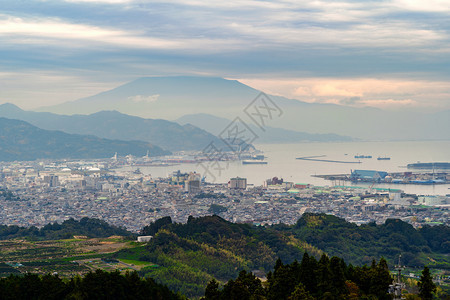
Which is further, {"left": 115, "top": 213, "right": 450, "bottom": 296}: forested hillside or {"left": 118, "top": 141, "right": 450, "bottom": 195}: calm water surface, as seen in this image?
{"left": 118, "top": 141, "right": 450, "bottom": 195}: calm water surface

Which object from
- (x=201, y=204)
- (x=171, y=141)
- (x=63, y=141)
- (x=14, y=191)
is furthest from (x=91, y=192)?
(x=171, y=141)

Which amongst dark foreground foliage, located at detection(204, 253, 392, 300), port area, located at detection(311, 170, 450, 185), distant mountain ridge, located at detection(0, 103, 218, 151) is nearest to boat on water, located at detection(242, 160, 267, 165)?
port area, located at detection(311, 170, 450, 185)

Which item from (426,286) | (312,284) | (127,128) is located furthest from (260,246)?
(127,128)

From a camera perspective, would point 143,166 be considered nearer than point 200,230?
No

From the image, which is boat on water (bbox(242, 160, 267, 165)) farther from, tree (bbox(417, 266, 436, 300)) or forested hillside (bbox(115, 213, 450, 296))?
tree (bbox(417, 266, 436, 300))

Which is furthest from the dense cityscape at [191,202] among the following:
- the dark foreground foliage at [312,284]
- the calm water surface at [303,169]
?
the dark foreground foliage at [312,284]

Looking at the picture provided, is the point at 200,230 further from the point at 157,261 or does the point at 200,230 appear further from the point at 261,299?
the point at 261,299

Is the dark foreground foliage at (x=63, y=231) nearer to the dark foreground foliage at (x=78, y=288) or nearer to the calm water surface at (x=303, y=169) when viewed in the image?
the dark foreground foliage at (x=78, y=288)
